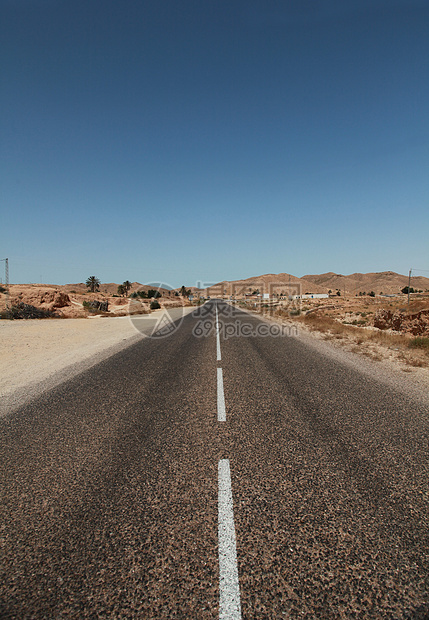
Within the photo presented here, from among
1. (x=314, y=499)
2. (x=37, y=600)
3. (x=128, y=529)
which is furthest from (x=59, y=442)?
(x=314, y=499)

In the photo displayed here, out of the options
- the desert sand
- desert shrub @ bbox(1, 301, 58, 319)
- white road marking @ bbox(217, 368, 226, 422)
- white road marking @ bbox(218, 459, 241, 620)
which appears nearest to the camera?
white road marking @ bbox(218, 459, 241, 620)

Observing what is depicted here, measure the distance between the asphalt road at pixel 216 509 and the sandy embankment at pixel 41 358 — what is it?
4.71 feet

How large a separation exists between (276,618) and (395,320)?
63.3 ft

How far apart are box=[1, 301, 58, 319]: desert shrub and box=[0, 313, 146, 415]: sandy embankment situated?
887 cm

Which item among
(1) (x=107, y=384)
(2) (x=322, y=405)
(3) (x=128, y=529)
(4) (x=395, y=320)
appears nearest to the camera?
(3) (x=128, y=529)

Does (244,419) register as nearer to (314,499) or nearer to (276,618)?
(314,499)

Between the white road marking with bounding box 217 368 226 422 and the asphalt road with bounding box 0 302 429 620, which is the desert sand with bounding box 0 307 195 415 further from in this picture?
the white road marking with bounding box 217 368 226 422

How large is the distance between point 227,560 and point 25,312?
2792 centimetres

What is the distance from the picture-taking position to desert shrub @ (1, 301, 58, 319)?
79.7 ft

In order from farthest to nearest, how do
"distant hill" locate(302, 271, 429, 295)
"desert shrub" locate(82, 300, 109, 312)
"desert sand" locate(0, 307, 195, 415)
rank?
1. "distant hill" locate(302, 271, 429, 295)
2. "desert shrub" locate(82, 300, 109, 312)
3. "desert sand" locate(0, 307, 195, 415)

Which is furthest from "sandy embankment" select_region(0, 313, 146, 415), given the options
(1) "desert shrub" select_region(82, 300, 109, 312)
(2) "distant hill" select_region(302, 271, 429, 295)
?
(2) "distant hill" select_region(302, 271, 429, 295)

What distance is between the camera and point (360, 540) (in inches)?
94.7

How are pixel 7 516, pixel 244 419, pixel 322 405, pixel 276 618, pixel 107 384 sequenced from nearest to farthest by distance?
1. pixel 276 618
2. pixel 7 516
3. pixel 244 419
4. pixel 322 405
5. pixel 107 384

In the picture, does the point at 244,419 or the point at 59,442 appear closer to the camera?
the point at 59,442
